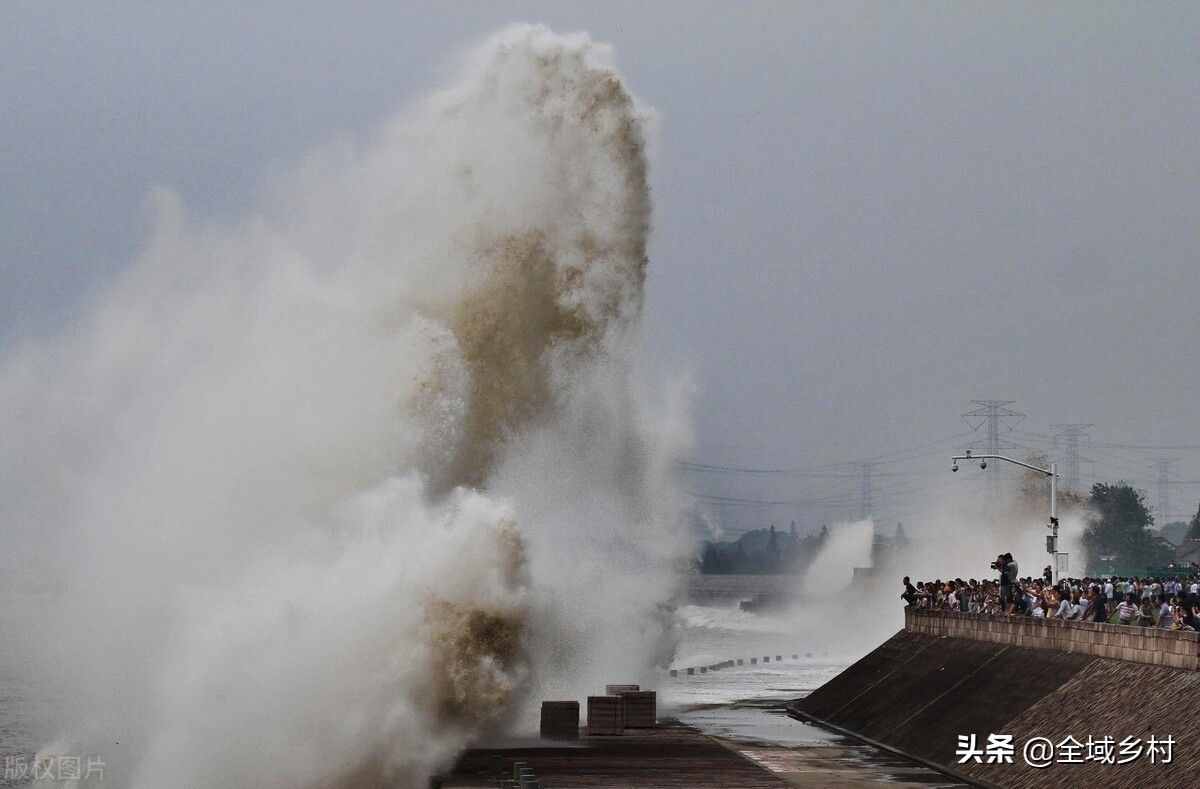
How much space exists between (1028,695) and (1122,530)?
156006 millimetres

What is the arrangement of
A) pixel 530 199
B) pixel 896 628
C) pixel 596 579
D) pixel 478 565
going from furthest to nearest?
1. pixel 896 628
2. pixel 596 579
3. pixel 530 199
4. pixel 478 565

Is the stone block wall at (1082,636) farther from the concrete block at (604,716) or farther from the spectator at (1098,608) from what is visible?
the concrete block at (604,716)

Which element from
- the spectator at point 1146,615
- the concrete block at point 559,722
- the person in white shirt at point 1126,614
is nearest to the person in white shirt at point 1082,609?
the spectator at point 1146,615

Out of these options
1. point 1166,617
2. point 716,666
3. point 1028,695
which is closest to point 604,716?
point 1028,695

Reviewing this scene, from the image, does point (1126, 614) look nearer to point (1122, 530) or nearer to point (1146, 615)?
point (1146, 615)

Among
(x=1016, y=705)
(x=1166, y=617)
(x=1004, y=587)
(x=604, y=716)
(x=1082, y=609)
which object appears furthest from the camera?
(x=1004, y=587)

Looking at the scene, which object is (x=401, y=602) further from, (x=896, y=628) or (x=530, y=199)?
(x=896, y=628)

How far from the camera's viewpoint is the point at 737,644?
121 meters

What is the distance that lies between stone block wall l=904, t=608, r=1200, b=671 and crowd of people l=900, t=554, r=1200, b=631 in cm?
48

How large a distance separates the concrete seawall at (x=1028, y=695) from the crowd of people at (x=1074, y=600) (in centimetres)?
71

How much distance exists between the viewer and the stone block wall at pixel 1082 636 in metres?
31.8

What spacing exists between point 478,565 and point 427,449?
16.7 feet

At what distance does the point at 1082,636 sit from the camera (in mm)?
37656

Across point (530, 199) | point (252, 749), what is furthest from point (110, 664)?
point (530, 199)
